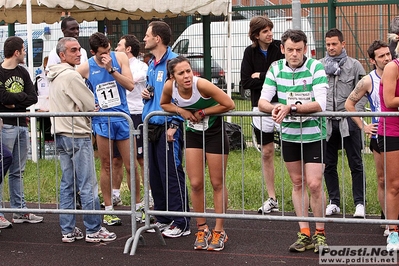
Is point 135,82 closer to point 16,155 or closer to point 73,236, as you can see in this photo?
point 16,155

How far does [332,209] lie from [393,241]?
1715 mm

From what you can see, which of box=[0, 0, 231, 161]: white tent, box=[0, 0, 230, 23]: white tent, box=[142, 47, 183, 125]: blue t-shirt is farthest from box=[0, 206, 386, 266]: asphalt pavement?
box=[0, 0, 230, 23]: white tent

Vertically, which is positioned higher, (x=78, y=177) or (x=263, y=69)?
(x=263, y=69)

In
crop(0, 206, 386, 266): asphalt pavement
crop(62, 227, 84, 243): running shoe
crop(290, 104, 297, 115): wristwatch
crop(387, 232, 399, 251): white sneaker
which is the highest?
crop(290, 104, 297, 115): wristwatch

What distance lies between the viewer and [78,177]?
7723mm

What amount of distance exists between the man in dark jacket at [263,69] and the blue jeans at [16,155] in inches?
106

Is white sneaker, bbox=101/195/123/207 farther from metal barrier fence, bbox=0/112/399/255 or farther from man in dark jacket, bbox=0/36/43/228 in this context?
man in dark jacket, bbox=0/36/43/228

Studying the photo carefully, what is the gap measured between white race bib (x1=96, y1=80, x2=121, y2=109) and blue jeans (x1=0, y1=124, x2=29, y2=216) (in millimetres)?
992

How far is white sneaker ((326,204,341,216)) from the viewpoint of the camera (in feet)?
28.2

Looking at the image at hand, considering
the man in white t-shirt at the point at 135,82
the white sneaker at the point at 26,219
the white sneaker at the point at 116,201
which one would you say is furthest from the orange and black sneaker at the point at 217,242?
the white sneaker at the point at 26,219

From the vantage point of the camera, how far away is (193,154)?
24.1ft

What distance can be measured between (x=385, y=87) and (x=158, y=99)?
2.34 metres

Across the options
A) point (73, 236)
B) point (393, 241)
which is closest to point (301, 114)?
point (393, 241)

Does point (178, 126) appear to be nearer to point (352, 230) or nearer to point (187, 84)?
point (187, 84)
